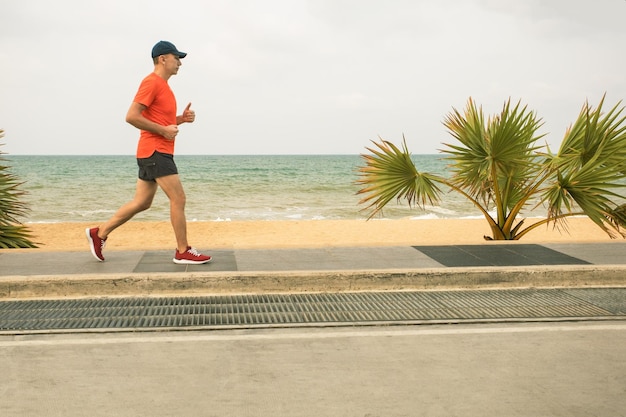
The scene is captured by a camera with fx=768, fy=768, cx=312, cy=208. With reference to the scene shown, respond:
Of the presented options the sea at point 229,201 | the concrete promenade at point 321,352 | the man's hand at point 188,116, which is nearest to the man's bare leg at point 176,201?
the concrete promenade at point 321,352

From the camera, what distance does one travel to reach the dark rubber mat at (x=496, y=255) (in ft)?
25.3

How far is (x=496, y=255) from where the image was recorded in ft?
26.8

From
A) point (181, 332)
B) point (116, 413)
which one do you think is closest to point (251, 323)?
point (181, 332)

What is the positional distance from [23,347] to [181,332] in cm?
109

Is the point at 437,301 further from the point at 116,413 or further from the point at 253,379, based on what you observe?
the point at 116,413

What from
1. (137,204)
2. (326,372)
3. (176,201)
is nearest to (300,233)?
(137,204)

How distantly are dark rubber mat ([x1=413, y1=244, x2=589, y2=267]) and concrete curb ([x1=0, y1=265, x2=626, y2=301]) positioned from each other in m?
0.28

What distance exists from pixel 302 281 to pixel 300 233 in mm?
12850

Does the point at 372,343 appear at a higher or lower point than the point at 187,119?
lower

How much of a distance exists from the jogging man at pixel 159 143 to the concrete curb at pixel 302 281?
609mm

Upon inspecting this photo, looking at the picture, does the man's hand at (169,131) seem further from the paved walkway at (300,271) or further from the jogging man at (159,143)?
the paved walkway at (300,271)

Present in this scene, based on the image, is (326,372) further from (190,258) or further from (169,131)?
(169,131)

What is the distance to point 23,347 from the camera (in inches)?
206

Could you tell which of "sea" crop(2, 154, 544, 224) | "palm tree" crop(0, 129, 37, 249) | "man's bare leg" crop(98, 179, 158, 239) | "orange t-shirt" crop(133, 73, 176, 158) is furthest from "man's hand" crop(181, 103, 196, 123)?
"sea" crop(2, 154, 544, 224)
